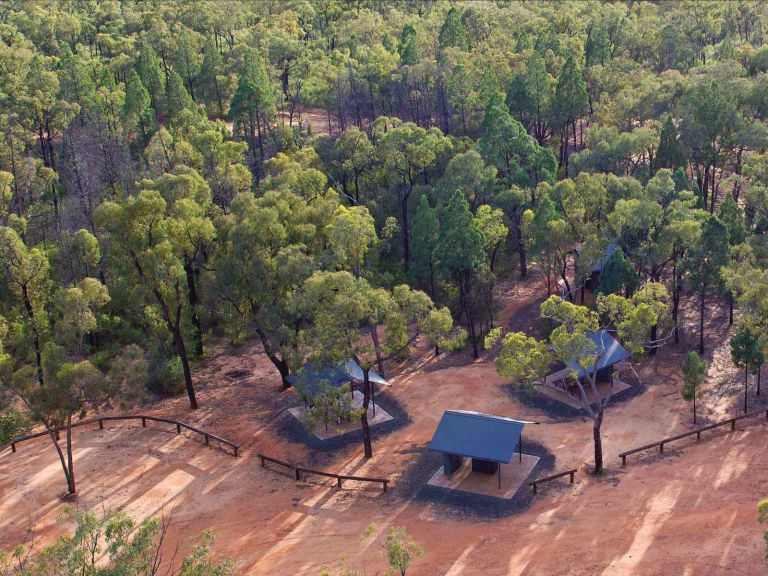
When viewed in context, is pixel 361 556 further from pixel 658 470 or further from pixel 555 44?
pixel 555 44

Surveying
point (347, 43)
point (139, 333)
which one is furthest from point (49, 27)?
point (139, 333)

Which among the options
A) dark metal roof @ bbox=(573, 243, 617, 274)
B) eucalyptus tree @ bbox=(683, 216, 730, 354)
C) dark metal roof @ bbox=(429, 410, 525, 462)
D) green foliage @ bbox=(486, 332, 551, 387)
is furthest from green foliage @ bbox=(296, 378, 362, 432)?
eucalyptus tree @ bbox=(683, 216, 730, 354)

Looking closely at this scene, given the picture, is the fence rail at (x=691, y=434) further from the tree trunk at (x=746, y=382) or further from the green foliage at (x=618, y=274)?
the green foliage at (x=618, y=274)

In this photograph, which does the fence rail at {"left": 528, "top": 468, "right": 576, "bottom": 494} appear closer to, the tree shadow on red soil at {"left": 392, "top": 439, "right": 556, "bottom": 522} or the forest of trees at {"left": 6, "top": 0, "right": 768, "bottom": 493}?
the tree shadow on red soil at {"left": 392, "top": 439, "right": 556, "bottom": 522}

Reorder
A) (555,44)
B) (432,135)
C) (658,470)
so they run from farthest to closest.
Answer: (555,44)
(432,135)
(658,470)

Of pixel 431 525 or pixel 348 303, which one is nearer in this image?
pixel 431 525

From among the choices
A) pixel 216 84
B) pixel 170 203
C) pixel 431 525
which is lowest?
pixel 431 525

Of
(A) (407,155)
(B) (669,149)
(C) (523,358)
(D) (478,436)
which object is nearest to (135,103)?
(A) (407,155)

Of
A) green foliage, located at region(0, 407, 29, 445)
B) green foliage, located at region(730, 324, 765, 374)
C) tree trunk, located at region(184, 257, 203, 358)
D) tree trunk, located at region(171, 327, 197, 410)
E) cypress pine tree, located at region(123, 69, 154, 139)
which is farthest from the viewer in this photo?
cypress pine tree, located at region(123, 69, 154, 139)
